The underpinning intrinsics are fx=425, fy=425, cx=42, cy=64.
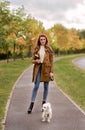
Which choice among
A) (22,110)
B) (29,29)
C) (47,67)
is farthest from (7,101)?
(29,29)

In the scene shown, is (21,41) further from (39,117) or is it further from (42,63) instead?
(39,117)

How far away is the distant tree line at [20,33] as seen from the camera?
37.8 meters

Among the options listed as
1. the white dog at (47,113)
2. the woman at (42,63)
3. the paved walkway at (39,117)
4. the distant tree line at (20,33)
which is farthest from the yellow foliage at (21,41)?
the white dog at (47,113)

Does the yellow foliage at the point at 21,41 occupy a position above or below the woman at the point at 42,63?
below

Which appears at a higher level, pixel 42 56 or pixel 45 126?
pixel 42 56

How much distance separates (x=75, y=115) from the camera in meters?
10.5

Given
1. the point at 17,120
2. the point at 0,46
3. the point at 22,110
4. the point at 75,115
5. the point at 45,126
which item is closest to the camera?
the point at 45,126

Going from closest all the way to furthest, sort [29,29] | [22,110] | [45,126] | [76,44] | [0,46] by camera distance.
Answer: [45,126] → [22,110] → [0,46] → [29,29] → [76,44]

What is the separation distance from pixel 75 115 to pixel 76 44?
307 ft

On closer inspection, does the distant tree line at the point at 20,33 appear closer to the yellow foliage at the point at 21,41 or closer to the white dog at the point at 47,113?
the yellow foliage at the point at 21,41

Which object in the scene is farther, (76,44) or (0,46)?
(76,44)


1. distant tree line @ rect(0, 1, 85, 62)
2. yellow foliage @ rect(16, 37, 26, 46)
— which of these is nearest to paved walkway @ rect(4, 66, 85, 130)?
distant tree line @ rect(0, 1, 85, 62)

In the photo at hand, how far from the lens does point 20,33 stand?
174 feet

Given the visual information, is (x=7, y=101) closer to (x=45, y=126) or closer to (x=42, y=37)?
(x=42, y=37)
